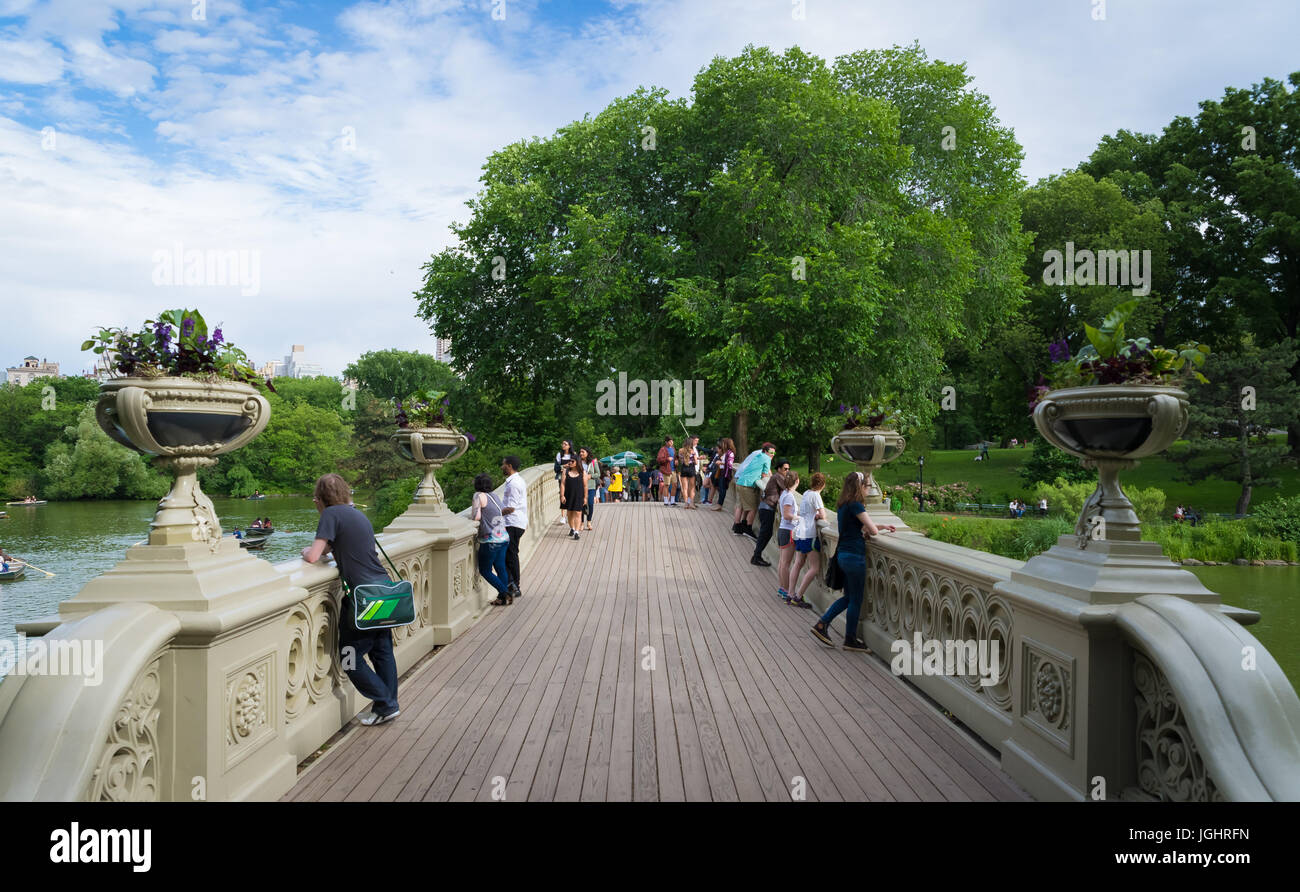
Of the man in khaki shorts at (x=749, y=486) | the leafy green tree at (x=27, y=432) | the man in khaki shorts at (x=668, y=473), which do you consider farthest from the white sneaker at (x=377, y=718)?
the leafy green tree at (x=27, y=432)

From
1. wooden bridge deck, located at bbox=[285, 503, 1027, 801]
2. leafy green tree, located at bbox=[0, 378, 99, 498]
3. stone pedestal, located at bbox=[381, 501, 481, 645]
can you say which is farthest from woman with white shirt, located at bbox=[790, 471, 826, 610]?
leafy green tree, located at bbox=[0, 378, 99, 498]

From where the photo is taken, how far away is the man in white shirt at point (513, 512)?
9.56 meters

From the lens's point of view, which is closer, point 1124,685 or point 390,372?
point 1124,685

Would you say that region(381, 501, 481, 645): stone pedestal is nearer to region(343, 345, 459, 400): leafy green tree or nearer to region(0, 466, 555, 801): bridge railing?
region(0, 466, 555, 801): bridge railing

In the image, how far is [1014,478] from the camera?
145 feet

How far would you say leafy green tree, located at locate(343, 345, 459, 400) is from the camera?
254 ft

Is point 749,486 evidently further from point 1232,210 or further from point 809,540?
point 1232,210

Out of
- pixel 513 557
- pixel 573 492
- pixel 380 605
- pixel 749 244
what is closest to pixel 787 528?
pixel 513 557

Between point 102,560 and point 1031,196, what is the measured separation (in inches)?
1964

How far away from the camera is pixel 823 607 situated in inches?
382

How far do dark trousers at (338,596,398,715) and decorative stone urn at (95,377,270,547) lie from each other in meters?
1.44

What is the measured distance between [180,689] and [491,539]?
20.0ft
